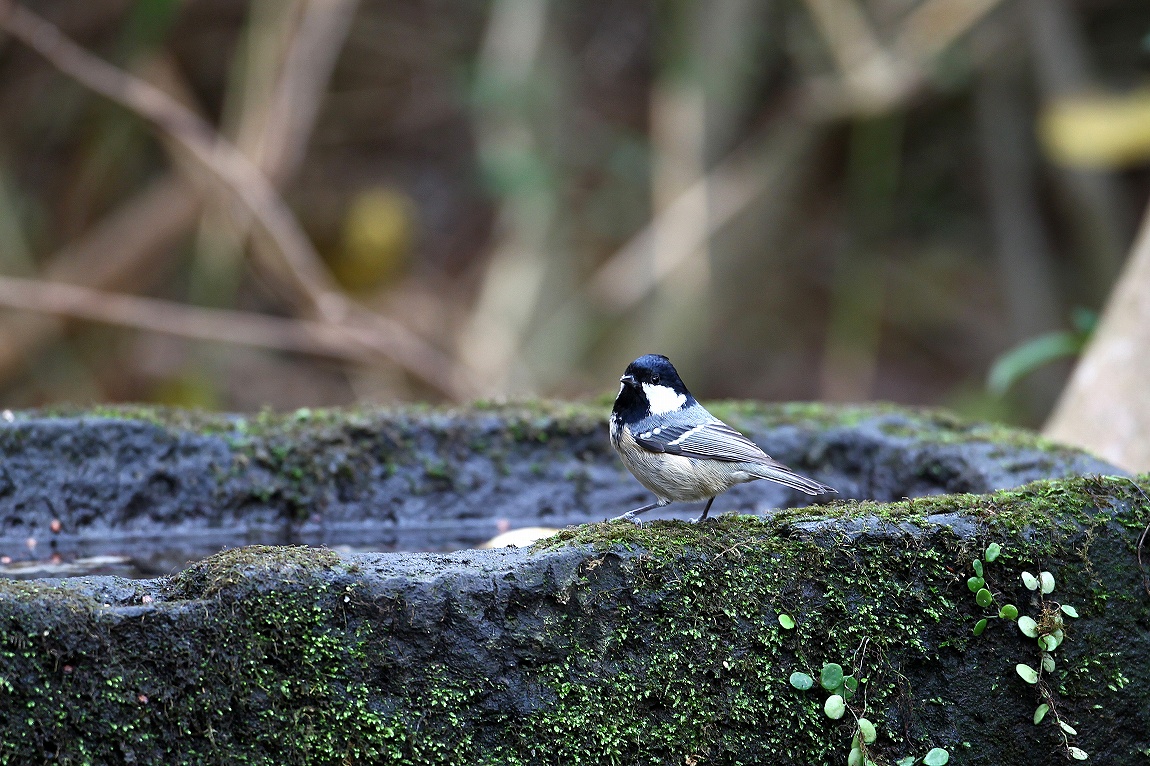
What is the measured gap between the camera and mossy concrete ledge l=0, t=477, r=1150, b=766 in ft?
6.62

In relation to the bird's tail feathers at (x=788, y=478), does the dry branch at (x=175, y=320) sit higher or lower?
higher

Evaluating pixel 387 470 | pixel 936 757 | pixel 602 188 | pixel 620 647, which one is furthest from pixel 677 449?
pixel 602 188

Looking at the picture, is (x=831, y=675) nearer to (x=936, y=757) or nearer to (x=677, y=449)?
(x=936, y=757)

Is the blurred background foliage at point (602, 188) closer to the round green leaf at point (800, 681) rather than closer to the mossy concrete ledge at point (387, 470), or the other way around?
the mossy concrete ledge at point (387, 470)

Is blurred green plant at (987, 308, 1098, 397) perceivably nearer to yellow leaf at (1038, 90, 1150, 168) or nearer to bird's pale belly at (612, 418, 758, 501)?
bird's pale belly at (612, 418, 758, 501)

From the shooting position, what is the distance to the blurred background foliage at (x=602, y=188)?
729 cm

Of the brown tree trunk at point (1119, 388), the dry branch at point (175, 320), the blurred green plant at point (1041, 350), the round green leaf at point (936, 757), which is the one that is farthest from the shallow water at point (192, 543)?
the dry branch at point (175, 320)

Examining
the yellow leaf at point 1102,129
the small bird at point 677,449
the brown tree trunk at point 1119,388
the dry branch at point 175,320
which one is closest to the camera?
the small bird at point 677,449

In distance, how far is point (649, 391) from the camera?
3.14 meters

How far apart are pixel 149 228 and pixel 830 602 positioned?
21.0 feet

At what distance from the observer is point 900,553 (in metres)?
2.46

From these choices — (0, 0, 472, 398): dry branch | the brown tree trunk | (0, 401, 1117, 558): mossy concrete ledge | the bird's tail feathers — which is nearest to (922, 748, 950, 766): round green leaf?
the bird's tail feathers

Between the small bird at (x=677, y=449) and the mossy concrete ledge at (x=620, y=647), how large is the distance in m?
0.33

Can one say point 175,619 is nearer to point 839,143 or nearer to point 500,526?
point 500,526
